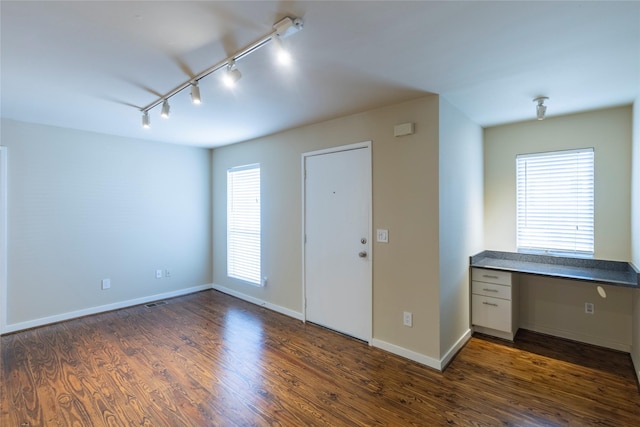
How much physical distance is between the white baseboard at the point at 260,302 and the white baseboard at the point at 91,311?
394mm

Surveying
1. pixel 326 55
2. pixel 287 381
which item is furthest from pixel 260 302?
pixel 326 55

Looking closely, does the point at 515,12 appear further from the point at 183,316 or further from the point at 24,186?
the point at 24,186

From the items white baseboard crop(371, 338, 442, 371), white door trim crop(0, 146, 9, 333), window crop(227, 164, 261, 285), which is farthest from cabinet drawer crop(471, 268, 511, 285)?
white door trim crop(0, 146, 9, 333)

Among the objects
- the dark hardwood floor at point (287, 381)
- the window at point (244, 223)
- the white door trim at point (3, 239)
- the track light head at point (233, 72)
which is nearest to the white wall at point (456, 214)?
the dark hardwood floor at point (287, 381)

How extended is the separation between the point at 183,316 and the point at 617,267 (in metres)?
4.98

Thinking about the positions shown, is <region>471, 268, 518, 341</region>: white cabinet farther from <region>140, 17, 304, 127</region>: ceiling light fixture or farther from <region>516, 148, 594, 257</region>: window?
<region>140, 17, 304, 127</region>: ceiling light fixture

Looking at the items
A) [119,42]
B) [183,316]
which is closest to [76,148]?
[183,316]

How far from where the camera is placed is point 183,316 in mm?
4047

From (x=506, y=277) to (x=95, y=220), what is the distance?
5137mm

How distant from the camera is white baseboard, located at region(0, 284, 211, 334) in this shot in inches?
141

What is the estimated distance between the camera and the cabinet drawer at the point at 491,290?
3230 mm

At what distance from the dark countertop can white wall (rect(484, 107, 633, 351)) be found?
3.9 inches

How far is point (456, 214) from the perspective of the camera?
3.04m

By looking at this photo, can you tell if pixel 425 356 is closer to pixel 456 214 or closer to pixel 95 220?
pixel 456 214
